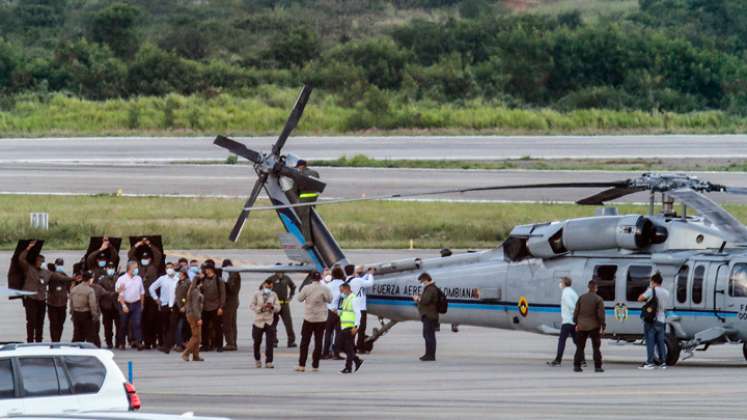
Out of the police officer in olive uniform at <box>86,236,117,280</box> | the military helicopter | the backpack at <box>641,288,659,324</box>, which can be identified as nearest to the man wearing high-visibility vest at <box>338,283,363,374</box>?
the military helicopter

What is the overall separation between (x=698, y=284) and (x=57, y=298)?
10980 mm

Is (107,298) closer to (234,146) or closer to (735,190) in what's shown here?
(234,146)

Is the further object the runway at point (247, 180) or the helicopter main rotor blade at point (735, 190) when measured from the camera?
the runway at point (247, 180)

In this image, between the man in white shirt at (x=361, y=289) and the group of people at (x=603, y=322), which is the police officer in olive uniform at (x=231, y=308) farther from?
the group of people at (x=603, y=322)

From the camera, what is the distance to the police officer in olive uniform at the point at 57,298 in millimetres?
25156

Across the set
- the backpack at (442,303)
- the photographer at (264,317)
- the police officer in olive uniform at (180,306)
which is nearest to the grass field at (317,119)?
the police officer in olive uniform at (180,306)

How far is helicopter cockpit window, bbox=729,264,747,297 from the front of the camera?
21.6 m

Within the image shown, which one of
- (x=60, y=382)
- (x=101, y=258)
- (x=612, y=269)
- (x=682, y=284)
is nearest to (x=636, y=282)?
(x=612, y=269)

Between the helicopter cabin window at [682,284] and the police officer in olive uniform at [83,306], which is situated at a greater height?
the helicopter cabin window at [682,284]

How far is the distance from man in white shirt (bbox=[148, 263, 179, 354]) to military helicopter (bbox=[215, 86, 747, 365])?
3.98 feet

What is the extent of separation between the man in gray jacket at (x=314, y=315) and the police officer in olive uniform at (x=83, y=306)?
14.0 ft

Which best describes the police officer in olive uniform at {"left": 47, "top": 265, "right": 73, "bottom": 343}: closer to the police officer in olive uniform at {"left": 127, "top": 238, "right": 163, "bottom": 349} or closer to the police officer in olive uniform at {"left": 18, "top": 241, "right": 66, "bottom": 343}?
the police officer in olive uniform at {"left": 18, "top": 241, "right": 66, "bottom": 343}

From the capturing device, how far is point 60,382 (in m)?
12.8

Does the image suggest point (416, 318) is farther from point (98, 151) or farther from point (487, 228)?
point (98, 151)
